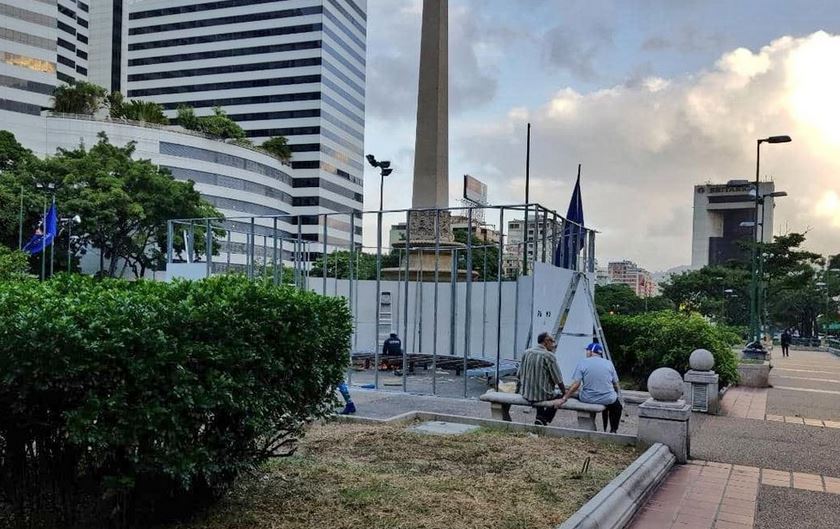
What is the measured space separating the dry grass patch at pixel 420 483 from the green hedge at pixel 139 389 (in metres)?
0.56

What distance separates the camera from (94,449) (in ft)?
13.4

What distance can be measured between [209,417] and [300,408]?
0.91 meters

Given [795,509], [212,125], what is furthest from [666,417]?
[212,125]

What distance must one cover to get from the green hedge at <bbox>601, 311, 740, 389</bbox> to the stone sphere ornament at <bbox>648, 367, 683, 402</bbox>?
21.9 feet

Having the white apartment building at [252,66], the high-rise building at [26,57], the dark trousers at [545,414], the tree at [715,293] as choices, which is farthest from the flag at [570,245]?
the white apartment building at [252,66]

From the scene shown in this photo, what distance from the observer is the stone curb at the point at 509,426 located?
8.02 m

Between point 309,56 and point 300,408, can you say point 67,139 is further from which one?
point 300,408

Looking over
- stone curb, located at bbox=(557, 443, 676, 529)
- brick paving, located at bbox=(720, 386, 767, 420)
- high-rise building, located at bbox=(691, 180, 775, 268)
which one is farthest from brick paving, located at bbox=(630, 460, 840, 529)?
high-rise building, located at bbox=(691, 180, 775, 268)

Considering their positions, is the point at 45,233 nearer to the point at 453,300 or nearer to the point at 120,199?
the point at 120,199

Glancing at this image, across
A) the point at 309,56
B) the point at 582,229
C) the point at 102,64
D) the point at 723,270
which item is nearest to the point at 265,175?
the point at 309,56

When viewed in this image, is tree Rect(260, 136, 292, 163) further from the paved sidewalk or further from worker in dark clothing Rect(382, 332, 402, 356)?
the paved sidewalk

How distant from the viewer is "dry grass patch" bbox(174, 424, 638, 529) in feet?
16.0

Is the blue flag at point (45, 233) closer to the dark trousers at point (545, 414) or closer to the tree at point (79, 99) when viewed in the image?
the dark trousers at point (545, 414)

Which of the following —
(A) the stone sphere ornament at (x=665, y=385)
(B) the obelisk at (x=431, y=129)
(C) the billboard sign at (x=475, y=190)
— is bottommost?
(A) the stone sphere ornament at (x=665, y=385)
